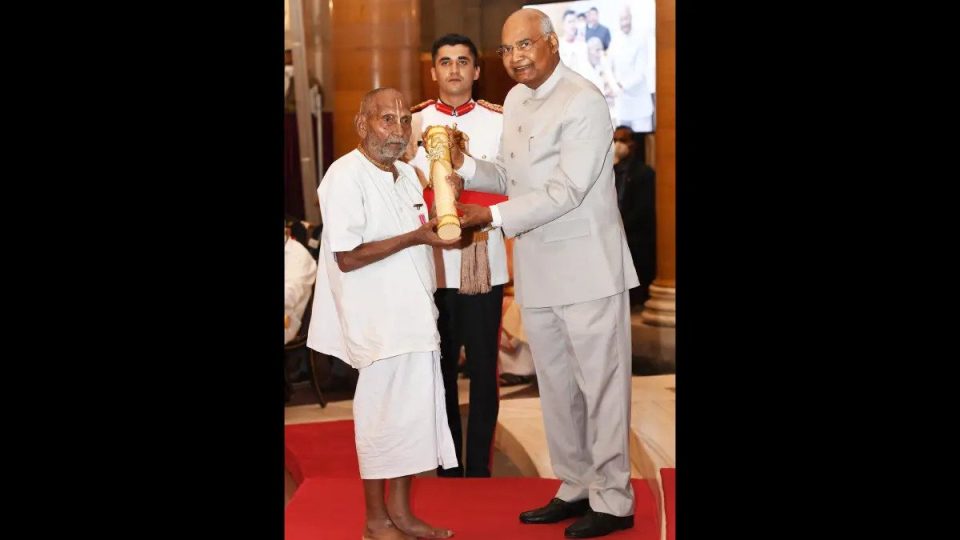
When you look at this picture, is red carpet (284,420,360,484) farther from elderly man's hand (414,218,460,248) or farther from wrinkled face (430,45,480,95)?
wrinkled face (430,45,480,95)

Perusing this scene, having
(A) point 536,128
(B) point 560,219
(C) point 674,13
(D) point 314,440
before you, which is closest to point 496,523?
(D) point 314,440

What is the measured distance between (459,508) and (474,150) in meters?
1.48

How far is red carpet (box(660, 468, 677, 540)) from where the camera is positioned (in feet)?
15.8

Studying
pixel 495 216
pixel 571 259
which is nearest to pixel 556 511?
pixel 571 259

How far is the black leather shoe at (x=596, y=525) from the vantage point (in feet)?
15.7

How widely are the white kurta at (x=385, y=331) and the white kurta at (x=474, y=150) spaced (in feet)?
1.46

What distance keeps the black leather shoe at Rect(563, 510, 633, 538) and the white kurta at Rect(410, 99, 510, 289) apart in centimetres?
104

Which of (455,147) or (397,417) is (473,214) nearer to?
(455,147)

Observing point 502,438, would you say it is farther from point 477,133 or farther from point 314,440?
point 477,133

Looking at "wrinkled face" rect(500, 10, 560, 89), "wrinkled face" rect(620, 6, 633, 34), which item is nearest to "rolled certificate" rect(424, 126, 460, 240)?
"wrinkled face" rect(500, 10, 560, 89)

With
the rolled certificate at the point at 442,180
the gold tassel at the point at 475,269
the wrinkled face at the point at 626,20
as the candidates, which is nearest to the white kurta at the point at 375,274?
the rolled certificate at the point at 442,180

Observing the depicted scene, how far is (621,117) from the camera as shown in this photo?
195 inches

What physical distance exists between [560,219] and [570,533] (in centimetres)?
124
